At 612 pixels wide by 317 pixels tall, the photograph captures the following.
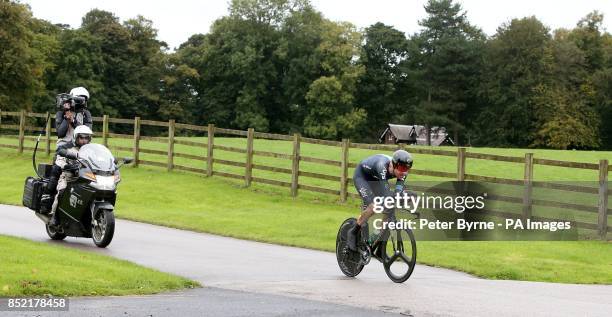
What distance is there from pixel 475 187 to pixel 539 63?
6208cm

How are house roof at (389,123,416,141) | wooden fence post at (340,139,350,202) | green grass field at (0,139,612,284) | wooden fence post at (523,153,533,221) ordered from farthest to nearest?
house roof at (389,123,416,141), wooden fence post at (340,139,350,202), wooden fence post at (523,153,533,221), green grass field at (0,139,612,284)

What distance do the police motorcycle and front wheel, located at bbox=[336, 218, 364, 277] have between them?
11.7 ft

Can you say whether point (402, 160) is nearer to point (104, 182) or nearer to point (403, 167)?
point (403, 167)

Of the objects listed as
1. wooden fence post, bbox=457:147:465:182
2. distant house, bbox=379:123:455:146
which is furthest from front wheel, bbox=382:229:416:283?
distant house, bbox=379:123:455:146

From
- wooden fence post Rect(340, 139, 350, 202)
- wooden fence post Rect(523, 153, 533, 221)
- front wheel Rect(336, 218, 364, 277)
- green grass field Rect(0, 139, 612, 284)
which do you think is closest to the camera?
front wheel Rect(336, 218, 364, 277)

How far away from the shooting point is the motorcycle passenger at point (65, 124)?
1424 cm

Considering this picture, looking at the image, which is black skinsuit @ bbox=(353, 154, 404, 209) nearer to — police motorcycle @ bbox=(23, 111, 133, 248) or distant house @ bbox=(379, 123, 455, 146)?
police motorcycle @ bbox=(23, 111, 133, 248)

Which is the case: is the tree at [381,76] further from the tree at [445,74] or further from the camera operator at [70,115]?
the camera operator at [70,115]

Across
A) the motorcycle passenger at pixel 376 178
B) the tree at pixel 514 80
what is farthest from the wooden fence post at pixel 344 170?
the tree at pixel 514 80

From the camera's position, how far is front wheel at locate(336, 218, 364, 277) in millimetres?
11891

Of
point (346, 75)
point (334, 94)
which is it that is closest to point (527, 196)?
point (334, 94)

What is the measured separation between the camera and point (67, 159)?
46.0 ft

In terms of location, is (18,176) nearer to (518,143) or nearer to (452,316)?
(452,316)

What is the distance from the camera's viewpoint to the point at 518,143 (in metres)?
80.5
